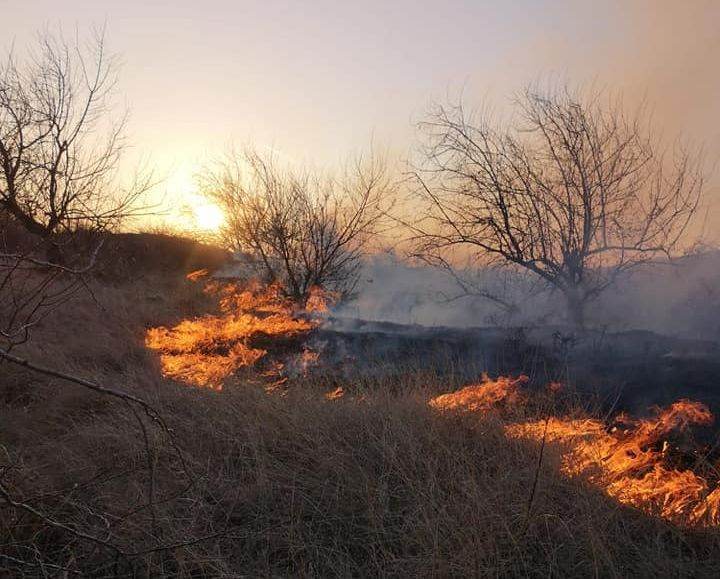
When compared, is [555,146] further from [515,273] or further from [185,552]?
[185,552]

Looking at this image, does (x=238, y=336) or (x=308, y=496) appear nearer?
(x=308, y=496)

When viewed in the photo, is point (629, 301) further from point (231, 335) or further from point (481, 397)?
point (231, 335)

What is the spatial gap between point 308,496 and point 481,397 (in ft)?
7.74

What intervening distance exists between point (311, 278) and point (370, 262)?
65.1 inches

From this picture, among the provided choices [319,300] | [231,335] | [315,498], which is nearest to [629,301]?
[319,300]

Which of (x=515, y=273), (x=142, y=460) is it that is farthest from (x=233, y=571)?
(x=515, y=273)

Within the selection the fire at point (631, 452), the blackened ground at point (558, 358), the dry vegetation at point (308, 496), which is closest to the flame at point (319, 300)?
the blackened ground at point (558, 358)

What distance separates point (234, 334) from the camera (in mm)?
10336

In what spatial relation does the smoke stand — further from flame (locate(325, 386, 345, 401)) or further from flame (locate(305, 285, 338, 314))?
flame (locate(325, 386, 345, 401))

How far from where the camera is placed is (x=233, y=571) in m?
3.38

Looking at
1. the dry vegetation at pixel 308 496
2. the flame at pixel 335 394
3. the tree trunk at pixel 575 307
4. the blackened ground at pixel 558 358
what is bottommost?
the dry vegetation at pixel 308 496

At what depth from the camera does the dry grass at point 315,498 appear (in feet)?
11.0

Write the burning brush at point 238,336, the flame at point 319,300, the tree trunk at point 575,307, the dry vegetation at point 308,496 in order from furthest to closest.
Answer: the flame at point 319,300 → the tree trunk at point 575,307 → the burning brush at point 238,336 → the dry vegetation at point 308,496

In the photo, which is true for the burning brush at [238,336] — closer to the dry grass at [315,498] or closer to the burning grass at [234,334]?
the burning grass at [234,334]
